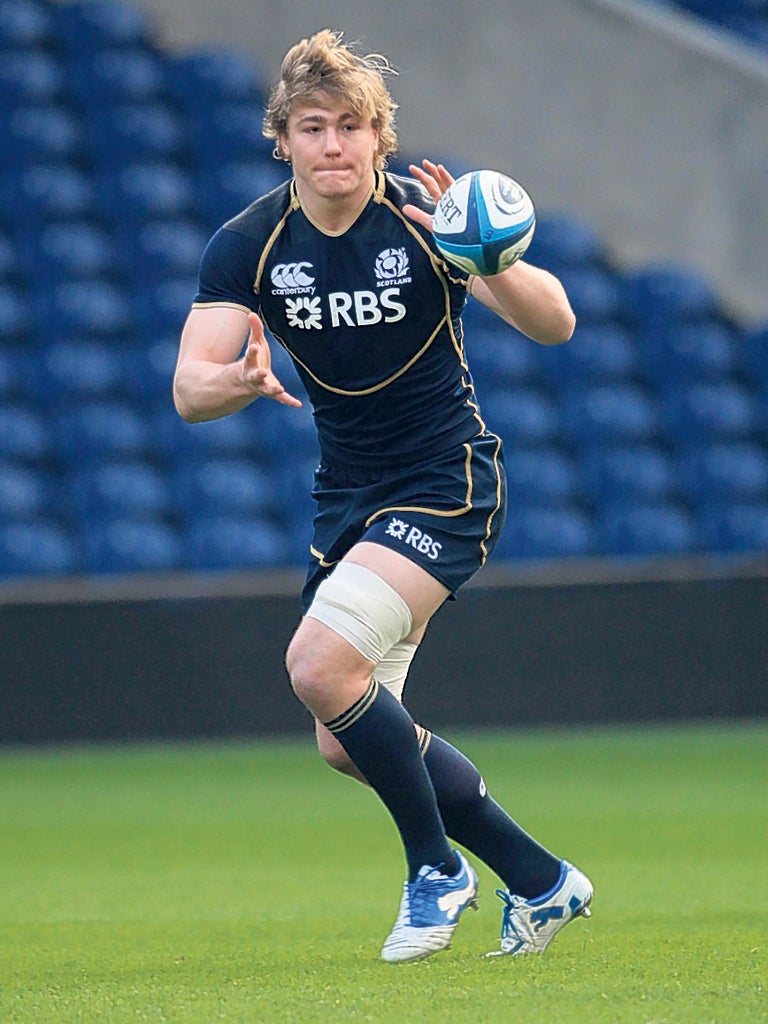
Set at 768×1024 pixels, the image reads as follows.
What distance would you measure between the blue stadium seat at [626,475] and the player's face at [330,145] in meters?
8.42

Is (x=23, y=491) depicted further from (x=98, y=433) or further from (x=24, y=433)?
(x=98, y=433)

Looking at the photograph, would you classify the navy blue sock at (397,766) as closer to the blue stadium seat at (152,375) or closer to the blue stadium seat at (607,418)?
the blue stadium seat at (152,375)

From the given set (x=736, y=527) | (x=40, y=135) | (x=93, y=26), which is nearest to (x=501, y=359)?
(x=736, y=527)

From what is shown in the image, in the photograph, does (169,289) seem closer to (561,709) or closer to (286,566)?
(286,566)

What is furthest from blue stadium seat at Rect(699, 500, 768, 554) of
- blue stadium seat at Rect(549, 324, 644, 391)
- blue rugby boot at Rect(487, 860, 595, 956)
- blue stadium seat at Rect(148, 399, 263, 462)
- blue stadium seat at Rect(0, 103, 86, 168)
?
blue rugby boot at Rect(487, 860, 595, 956)

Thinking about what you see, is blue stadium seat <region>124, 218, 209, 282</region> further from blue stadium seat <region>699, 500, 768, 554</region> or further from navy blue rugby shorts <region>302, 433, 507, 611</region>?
navy blue rugby shorts <region>302, 433, 507, 611</region>

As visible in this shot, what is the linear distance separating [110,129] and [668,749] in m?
6.73

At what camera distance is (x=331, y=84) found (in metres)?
4.36

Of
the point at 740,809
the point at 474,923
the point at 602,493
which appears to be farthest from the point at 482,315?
the point at 474,923

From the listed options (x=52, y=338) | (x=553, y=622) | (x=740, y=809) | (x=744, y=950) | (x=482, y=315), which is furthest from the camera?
(x=482, y=315)

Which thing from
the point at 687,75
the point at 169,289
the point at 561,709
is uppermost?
the point at 687,75

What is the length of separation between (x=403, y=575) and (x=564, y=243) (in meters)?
10.4

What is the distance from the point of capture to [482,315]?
1384cm

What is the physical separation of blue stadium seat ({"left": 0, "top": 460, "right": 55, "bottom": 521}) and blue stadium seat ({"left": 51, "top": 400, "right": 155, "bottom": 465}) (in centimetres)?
24
